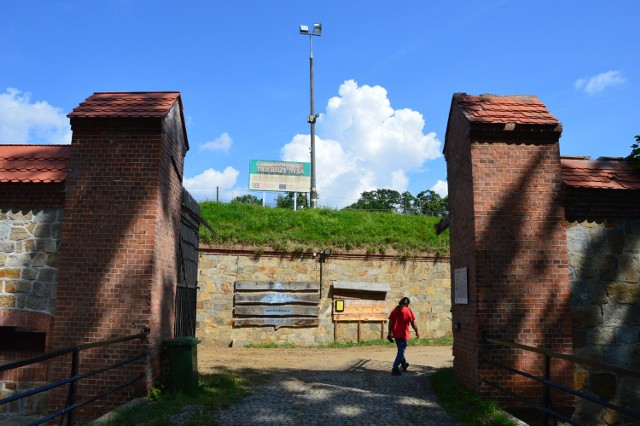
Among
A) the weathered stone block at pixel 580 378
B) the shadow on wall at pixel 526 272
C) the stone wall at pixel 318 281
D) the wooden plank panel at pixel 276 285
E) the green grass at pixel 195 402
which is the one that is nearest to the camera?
the green grass at pixel 195 402

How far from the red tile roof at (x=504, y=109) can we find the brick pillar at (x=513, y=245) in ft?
0.07

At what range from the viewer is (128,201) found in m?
7.71

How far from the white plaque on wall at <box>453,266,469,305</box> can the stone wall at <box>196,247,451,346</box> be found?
8.71m

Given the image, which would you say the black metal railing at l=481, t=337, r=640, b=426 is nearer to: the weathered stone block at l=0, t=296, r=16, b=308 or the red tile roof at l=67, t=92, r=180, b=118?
the red tile roof at l=67, t=92, r=180, b=118

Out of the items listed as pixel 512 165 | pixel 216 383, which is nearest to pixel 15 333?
pixel 216 383

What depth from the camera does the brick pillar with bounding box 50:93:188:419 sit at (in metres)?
7.38

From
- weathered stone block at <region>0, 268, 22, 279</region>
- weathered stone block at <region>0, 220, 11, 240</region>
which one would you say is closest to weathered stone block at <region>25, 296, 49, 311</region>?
weathered stone block at <region>0, 268, 22, 279</region>

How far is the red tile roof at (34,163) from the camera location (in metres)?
7.78

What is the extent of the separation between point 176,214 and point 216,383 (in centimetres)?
308

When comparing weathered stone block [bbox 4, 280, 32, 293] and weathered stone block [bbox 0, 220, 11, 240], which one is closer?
weathered stone block [bbox 4, 280, 32, 293]

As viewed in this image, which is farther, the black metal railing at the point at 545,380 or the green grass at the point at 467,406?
the green grass at the point at 467,406

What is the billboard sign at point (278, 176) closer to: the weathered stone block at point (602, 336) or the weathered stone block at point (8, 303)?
the weathered stone block at point (8, 303)

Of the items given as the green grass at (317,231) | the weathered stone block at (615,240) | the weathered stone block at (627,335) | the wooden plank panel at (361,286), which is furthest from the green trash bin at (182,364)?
the wooden plank panel at (361,286)

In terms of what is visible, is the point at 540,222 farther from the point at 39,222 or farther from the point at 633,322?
the point at 39,222
